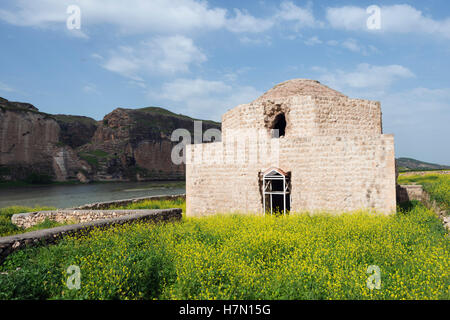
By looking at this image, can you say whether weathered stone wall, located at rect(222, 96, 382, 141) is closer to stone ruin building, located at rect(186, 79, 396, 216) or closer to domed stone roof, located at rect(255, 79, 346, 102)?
stone ruin building, located at rect(186, 79, 396, 216)

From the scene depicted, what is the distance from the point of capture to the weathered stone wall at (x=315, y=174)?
7.82 meters

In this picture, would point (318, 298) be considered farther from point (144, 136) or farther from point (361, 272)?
point (144, 136)

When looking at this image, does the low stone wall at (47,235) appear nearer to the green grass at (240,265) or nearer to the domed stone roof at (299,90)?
the green grass at (240,265)

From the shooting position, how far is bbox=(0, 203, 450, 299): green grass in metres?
3.21

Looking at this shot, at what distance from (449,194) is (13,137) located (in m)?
63.6

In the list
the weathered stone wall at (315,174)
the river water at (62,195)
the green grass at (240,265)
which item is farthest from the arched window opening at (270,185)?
A: the river water at (62,195)

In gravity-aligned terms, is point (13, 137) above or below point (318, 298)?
above

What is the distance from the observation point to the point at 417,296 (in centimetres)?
314

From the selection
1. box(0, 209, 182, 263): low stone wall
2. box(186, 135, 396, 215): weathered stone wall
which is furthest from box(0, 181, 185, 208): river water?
box(0, 209, 182, 263): low stone wall

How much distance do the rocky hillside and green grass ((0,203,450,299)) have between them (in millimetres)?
55171

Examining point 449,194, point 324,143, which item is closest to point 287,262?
point 324,143

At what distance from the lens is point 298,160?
8.76 m

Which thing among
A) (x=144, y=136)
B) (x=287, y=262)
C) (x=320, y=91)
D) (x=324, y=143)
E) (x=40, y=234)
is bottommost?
(x=287, y=262)

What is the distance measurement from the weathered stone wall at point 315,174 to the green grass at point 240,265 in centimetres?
196
